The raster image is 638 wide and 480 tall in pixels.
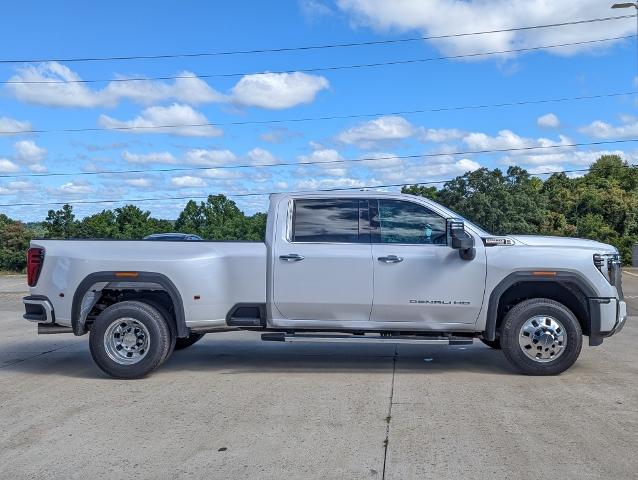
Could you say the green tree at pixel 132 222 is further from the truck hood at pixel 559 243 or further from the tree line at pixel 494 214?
the truck hood at pixel 559 243

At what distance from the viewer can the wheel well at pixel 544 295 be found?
771 centimetres

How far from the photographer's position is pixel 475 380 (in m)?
7.54

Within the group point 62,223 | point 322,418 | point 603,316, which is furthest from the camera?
point 62,223

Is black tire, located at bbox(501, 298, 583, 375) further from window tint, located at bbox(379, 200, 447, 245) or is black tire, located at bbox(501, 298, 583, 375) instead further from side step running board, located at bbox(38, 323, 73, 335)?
side step running board, located at bbox(38, 323, 73, 335)

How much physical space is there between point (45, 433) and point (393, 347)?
207 inches

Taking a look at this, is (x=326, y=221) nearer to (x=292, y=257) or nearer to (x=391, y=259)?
(x=292, y=257)

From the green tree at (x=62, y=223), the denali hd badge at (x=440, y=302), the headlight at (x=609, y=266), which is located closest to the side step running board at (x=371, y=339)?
the denali hd badge at (x=440, y=302)

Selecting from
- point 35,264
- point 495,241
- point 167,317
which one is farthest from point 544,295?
point 35,264

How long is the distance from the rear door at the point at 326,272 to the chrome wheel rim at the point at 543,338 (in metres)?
1.74

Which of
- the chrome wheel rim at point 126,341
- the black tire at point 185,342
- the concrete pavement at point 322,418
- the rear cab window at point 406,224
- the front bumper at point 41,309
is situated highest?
the rear cab window at point 406,224

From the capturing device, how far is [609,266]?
7.54 metres

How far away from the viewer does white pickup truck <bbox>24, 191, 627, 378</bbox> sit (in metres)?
7.47

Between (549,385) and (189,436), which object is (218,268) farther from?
(549,385)

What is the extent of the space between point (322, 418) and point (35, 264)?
3.91 meters
